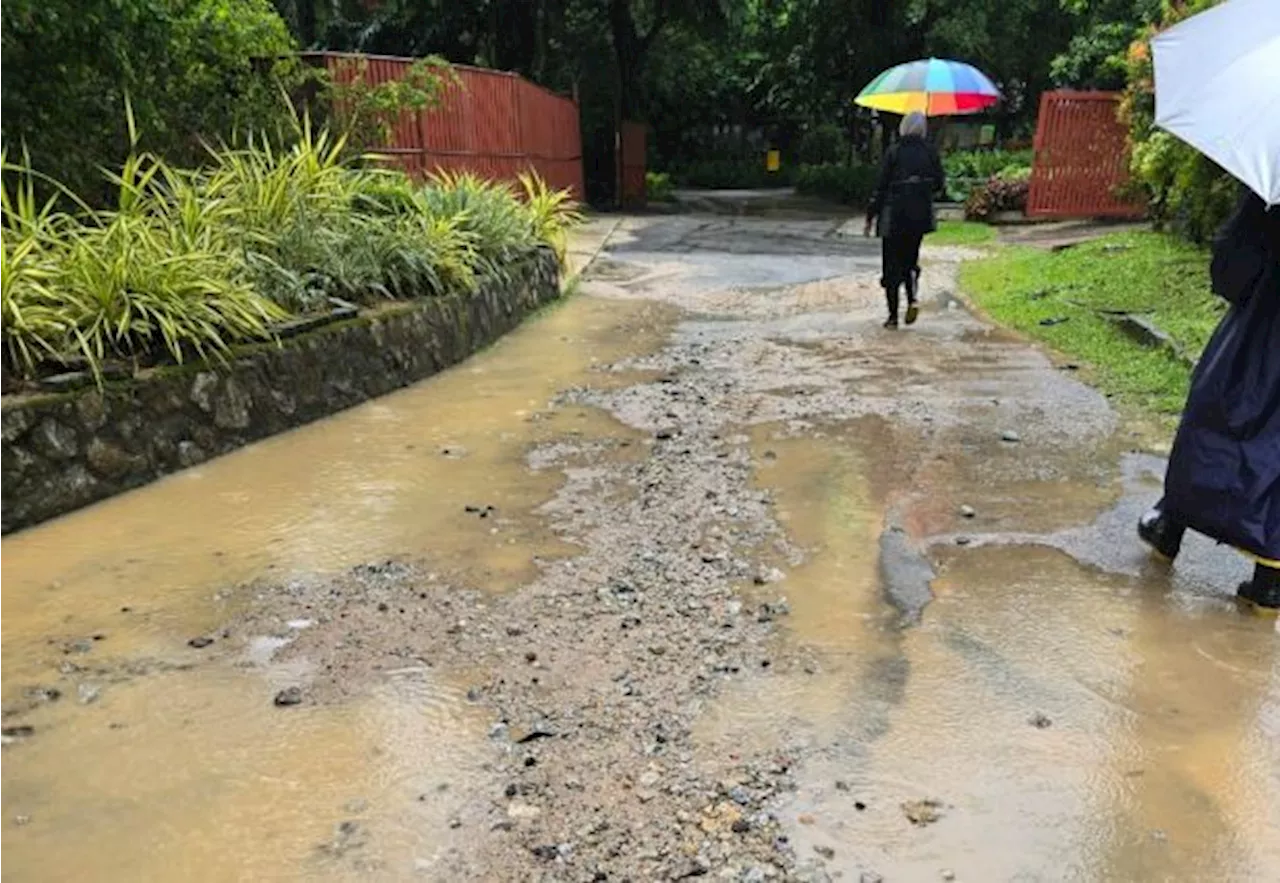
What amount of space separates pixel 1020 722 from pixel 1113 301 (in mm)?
6942

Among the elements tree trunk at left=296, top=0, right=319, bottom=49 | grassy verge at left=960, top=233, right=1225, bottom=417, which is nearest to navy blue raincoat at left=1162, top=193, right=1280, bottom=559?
grassy verge at left=960, top=233, right=1225, bottom=417

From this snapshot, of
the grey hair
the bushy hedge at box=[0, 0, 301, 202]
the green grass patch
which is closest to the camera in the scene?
the bushy hedge at box=[0, 0, 301, 202]

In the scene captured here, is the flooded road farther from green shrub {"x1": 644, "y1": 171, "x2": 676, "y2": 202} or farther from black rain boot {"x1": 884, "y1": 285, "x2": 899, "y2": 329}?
green shrub {"x1": 644, "y1": 171, "x2": 676, "y2": 202}

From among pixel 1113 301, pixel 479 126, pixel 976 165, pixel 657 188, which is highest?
pixel 479 126

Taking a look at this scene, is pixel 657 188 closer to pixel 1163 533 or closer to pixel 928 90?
pixel 928 90

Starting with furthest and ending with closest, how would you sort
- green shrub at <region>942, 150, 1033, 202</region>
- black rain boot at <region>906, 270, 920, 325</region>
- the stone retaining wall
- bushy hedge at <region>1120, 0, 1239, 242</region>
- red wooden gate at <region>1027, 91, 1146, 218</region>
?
green shrub at <region>942, 150, 1033, 202</region> < red wooden gate at <region>1027, 91, 1146, 218</region> < bushy hedge at <region>1120, 0, 1239, 242</region> < black rain boot at <region>906, 270, 920, 325</region> < the stone retaining wall

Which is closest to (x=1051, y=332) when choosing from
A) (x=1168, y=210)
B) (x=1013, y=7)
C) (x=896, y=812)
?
(x=1168, y=210)

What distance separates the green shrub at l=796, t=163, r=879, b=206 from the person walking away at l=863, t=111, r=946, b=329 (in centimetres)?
1485

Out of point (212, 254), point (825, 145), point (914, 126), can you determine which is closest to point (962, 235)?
point (914, 126)

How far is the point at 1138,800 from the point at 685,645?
52.2 inches

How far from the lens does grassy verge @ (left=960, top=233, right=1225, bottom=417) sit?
679 cm

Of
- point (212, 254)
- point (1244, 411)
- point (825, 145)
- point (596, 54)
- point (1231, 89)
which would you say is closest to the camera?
point (1231, 89)

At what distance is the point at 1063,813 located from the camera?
102 inches

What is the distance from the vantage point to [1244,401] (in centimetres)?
361
